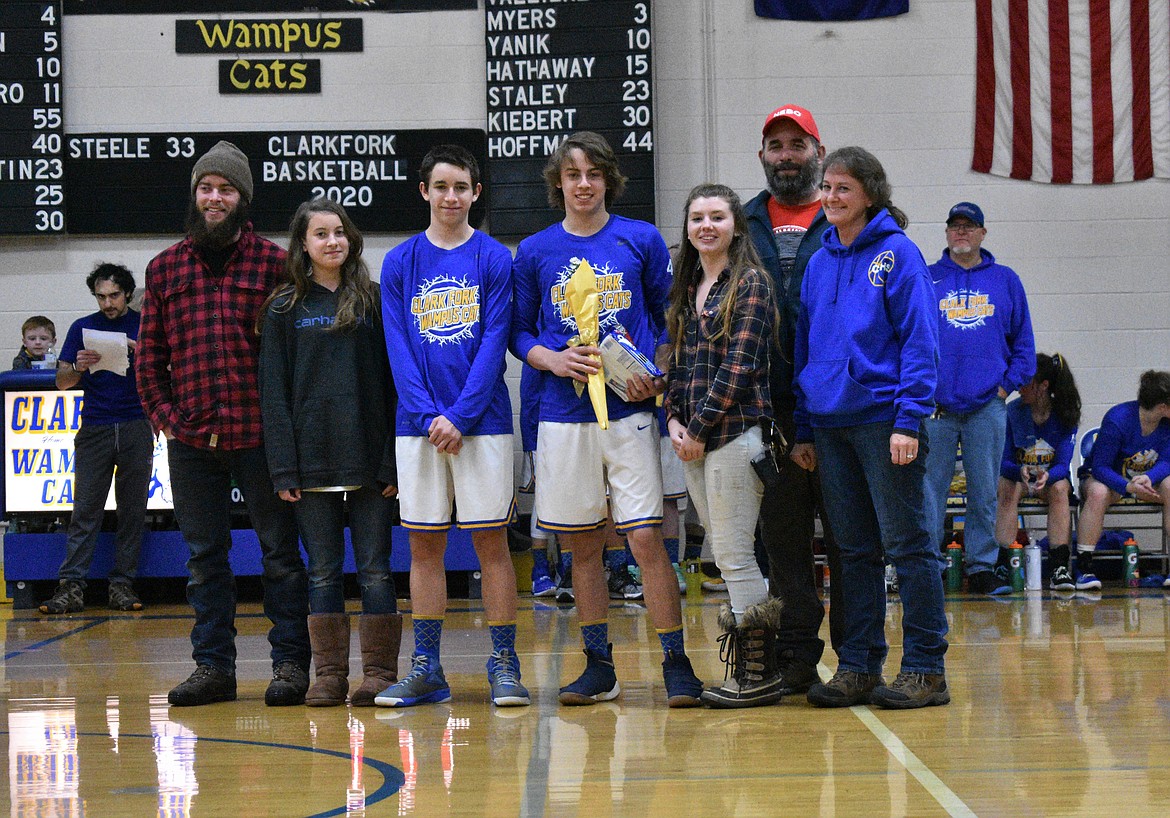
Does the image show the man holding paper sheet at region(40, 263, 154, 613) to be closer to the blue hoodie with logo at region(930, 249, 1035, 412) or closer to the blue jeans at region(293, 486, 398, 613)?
the blue jeans at region(293, 486, 398, 613)

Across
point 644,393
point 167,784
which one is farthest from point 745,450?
point 167,784

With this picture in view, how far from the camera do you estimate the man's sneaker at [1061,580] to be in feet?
22.0

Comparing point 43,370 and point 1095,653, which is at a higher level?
point 43,370

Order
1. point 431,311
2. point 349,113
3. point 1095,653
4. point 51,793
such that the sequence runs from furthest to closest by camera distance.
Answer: point 349,113 < point 1095,653 < point 431,311 < point 51,793

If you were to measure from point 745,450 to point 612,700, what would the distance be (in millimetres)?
834

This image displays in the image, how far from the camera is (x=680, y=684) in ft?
11.7

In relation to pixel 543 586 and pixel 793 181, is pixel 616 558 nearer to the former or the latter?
pixel 543 586

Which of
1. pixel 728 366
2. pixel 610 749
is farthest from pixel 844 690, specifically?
pixel 728 366

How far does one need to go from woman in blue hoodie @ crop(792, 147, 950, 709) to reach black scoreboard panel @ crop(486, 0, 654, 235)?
3825 mm

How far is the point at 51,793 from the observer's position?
2.71m

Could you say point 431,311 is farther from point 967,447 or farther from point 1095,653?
point 967,447

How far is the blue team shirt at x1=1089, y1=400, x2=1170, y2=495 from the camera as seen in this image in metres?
6.98

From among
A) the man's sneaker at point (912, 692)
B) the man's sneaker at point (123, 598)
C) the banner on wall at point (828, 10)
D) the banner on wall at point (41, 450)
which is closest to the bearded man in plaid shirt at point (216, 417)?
the man's sneaker at point (912, 692)

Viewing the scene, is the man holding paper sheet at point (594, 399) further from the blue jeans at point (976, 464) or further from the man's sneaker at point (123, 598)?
the man's sneaker at point (123, 598)
